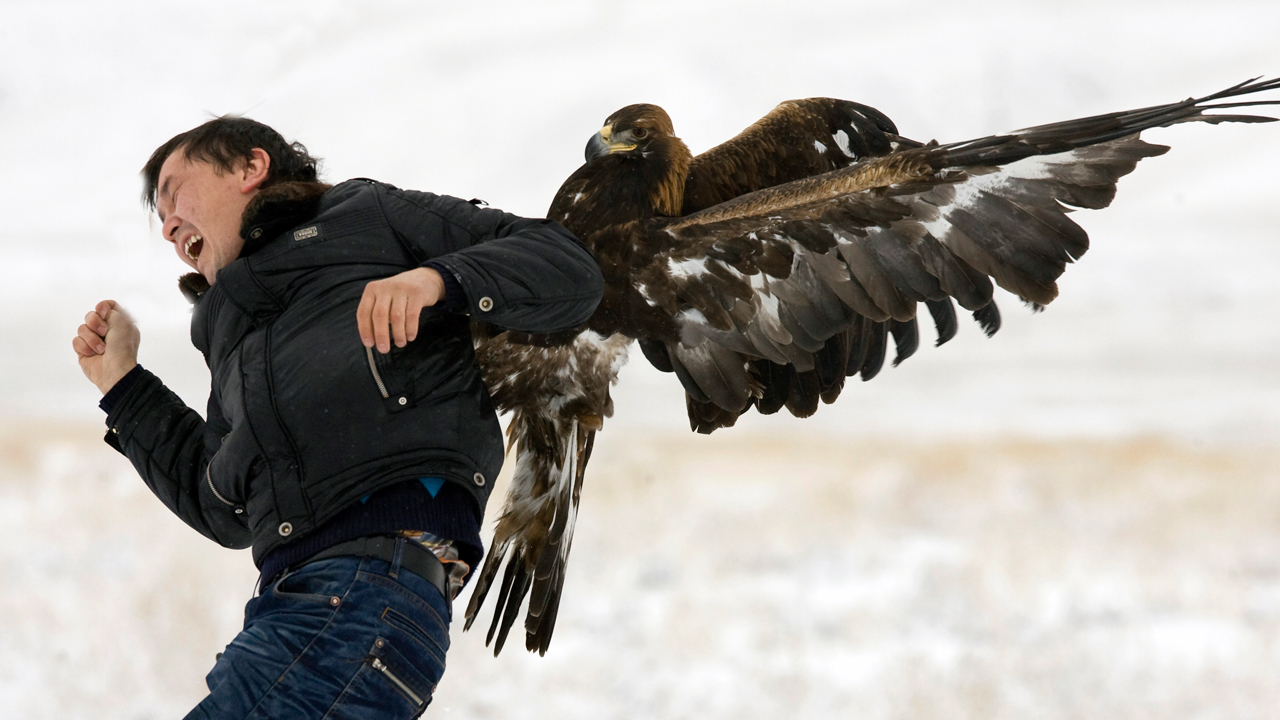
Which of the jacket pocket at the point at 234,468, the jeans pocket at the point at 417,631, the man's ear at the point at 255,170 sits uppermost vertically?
the man's ear at the point at 255,170

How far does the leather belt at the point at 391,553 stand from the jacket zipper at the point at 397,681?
11 centimetres

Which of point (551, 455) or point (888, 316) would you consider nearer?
point (888, 316)

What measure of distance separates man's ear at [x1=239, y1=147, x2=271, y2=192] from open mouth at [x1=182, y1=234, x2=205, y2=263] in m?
0.10

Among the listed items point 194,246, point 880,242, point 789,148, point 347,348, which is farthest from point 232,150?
point 789,148

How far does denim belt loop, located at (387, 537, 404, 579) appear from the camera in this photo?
122cm

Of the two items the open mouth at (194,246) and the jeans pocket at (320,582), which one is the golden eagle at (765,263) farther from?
the jeans pocket at (320,582)

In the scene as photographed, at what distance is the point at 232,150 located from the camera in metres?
1.44

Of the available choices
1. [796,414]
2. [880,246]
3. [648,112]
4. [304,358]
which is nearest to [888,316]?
[880,246]

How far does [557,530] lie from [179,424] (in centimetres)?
79

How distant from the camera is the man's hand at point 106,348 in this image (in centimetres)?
156

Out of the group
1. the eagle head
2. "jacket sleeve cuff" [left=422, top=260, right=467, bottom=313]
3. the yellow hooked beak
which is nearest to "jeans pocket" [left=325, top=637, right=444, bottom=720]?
"jacket sleeve cuff" [left=422, top=260, right=467, bottom=313]

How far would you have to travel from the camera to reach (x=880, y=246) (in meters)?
1.70

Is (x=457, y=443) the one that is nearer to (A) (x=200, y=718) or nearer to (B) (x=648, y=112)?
(A) (x=200, y=718)

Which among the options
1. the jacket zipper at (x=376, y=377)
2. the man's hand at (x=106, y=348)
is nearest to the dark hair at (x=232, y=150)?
the man's hand at (x=106, y=348)
